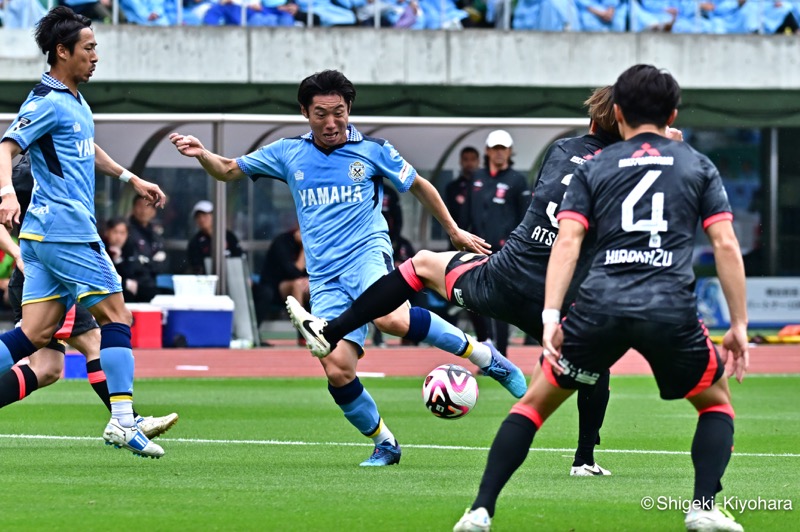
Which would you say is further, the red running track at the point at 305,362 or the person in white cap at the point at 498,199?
the red running track at the point at 305,362

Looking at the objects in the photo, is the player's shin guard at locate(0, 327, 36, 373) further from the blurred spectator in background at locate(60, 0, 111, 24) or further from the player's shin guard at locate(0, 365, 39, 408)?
the blurred spectator in background at locate(60, 0, 111, 24)

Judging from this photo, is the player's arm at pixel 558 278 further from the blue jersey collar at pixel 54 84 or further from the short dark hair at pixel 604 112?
the blue jersey collar at pixel 54 84

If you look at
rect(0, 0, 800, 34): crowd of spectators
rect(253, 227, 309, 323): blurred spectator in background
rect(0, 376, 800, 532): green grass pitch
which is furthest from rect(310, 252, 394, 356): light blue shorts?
rect(0, 0, 800, 34): crowd of spectators

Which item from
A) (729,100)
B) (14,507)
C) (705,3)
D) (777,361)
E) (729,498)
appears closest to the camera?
(14,507)

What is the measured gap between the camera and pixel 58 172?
8000 millimetres

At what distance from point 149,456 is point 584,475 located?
239 cm

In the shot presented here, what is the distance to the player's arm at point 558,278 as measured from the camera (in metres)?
5.48

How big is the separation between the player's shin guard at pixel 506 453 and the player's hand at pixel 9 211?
3.05m

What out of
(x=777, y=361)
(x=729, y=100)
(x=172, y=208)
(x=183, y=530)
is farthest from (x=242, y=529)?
(x=729, y=100)

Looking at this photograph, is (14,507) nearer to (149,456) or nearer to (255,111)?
(149,456)

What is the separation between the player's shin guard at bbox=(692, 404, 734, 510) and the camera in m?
5.61

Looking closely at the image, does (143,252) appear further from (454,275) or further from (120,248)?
(454,275)

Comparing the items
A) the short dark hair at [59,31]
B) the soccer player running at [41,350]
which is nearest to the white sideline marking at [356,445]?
the soccer player running at [41,350]

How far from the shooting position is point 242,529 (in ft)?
18.6
